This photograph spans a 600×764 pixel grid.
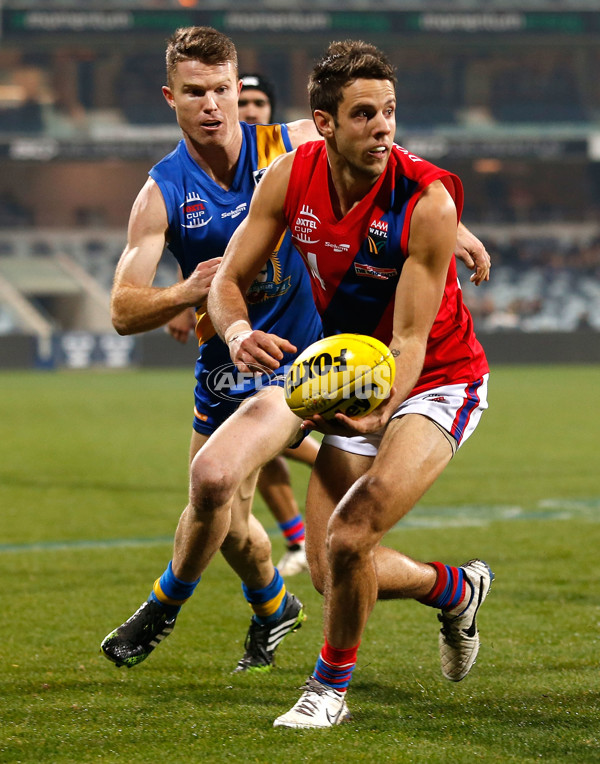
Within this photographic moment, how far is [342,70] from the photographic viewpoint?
12.3 ft

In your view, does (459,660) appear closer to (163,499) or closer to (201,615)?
(201,615)

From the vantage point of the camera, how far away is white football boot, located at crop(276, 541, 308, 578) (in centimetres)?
678

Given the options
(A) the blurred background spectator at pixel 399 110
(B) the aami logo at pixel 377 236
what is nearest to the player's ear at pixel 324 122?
(B) the aami logo at pixel 377 236

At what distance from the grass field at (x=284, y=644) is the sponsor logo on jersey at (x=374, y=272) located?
1.50 metres

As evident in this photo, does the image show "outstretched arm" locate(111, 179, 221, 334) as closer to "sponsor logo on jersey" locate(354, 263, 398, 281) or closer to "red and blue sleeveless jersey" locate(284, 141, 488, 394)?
"red and blue sleeveless jersey" locate(284, 141, 488, 394)

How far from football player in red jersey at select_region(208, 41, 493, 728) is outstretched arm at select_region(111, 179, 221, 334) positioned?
200 mm

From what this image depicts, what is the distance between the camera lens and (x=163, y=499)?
9.95m

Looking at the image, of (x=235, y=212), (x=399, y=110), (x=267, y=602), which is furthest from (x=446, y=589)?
(x=399, y=110)

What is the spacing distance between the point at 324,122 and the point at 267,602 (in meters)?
2.04

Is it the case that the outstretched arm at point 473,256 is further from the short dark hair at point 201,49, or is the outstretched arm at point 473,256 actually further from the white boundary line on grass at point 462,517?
the white boundary line on grass at point 462,517

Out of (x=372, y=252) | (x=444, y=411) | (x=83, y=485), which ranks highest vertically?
(x=372, y=252)

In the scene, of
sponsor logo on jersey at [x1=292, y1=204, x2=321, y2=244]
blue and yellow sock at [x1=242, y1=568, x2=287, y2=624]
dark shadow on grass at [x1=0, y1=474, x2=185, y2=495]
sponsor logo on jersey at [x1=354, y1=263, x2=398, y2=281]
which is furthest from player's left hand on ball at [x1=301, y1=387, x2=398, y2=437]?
dark shadow on grass at [x1=0, y1=474, x2=185, y2=495]

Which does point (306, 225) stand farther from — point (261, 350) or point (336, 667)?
point (336, 667)

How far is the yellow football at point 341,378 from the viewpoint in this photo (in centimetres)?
349
